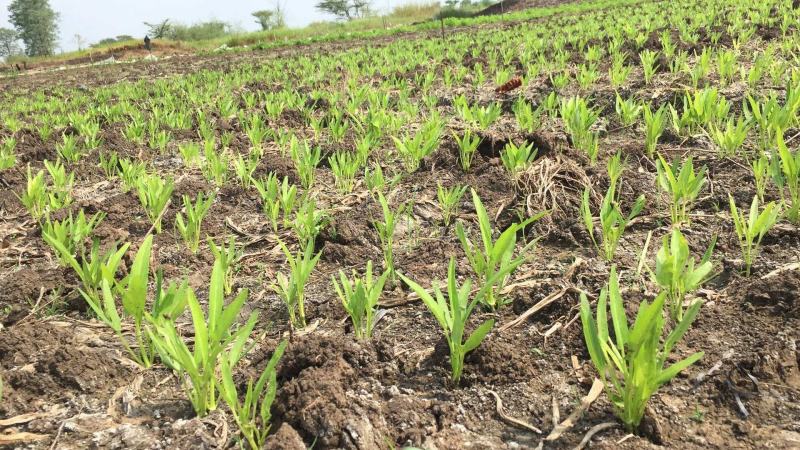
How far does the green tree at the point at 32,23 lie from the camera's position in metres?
52.3

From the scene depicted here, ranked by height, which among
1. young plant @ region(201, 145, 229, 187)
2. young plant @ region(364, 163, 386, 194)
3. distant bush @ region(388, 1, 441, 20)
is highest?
distant bush @ region(388, 1, 441, 20)

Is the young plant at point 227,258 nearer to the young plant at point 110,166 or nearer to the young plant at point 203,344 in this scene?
the young plant at point 203,344

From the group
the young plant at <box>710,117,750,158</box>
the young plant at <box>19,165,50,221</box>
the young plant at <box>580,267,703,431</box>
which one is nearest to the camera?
the young plant at <box>580,267,703,431</box>

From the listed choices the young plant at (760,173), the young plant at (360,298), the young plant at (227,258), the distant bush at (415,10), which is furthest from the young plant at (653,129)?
the distant bush at (415,10)

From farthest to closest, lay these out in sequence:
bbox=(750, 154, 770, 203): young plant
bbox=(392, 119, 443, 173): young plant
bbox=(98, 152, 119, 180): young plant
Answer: bbox=(98, 152, 119, 180): young plant → bbox=(392, 119, 443, 173): young plant → bbox=(750, 154, 770, 203): young plant

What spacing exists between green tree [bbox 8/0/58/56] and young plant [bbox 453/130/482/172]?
6213cm

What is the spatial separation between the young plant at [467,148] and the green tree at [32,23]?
62130mm

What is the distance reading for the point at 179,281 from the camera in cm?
195

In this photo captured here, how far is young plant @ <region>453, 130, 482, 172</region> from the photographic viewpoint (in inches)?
105

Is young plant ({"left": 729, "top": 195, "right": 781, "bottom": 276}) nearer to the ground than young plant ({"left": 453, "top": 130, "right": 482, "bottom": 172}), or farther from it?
nearer to the ground

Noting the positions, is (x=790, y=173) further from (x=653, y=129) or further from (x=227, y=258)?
(x=227, y=258)

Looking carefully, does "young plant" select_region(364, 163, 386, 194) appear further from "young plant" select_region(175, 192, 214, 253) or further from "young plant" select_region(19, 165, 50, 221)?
"young plant" select_region(19, 165, 50, 221)

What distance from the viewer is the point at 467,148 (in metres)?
2.68

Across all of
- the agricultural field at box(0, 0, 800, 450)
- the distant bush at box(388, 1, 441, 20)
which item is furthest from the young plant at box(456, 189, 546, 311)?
the distant bush at box(388, 1, 441, 20)
